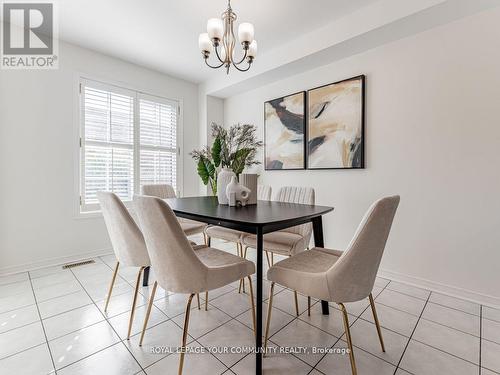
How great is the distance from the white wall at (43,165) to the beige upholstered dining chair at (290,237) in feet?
7.59

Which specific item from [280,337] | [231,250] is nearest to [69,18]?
[231,250]

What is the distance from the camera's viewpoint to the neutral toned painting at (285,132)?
10.5ft

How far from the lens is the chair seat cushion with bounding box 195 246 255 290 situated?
1.31 metres

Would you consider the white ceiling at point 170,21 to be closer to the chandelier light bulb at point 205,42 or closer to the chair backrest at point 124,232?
the chandelier light bulb at point 205,42

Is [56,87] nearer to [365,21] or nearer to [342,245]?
[365,21]

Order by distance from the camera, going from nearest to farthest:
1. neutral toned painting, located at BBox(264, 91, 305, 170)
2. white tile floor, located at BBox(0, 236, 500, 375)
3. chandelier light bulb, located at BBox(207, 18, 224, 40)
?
white tile floor, located at BBox(0, 236, 500, 375)
chandelier light bulb, located at BBox(207, 18, 224, 40)
neutral toned painting, located at BBox(264, 91, 305, 170)

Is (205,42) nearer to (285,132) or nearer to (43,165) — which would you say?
(285,132)

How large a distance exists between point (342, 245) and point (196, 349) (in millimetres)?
2073

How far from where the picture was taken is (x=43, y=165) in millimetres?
2807

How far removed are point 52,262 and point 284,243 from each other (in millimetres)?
2802

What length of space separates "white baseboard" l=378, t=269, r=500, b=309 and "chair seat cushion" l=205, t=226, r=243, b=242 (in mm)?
1633
